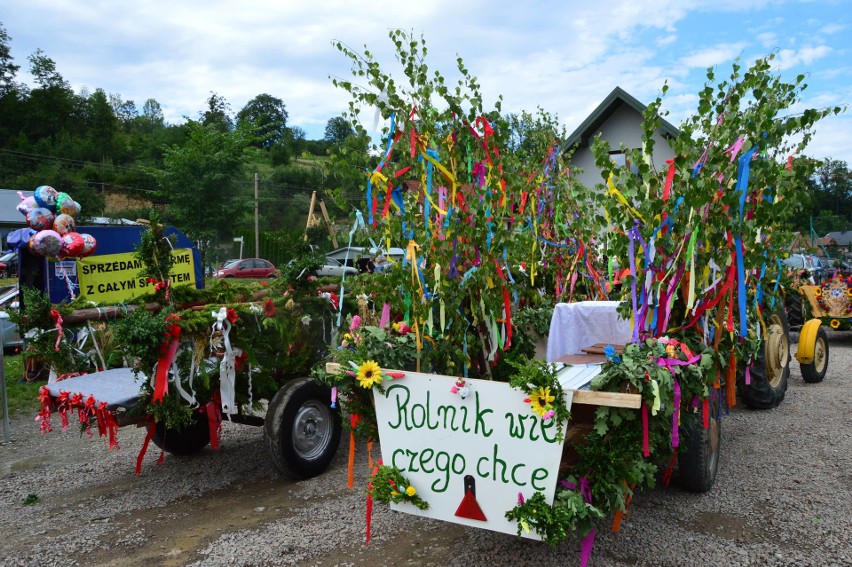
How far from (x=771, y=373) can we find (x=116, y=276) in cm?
665

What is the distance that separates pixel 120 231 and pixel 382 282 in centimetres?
486

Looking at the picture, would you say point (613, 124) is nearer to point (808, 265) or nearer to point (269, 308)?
point (808, 265)

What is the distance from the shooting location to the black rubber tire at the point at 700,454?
163 inches

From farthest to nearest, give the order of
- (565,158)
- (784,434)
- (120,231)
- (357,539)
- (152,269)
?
1. (565,158)
2. (120,231)
3. (784,434)
4. (152,269)
5. (357,539)

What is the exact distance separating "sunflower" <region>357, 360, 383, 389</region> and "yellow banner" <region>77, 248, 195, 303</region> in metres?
3.20

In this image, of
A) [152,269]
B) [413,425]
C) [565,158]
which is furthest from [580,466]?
[565,158]

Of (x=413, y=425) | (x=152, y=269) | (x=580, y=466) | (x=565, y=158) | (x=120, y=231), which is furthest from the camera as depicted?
(x=565, y=158)

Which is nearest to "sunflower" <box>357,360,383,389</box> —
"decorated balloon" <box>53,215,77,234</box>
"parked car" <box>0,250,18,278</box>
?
"decorated balloon" <box>53,215,77,234</box>

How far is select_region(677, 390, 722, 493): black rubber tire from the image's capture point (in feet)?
13.6

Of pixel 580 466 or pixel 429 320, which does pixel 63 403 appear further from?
pixel 580 466

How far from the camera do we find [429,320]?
3545 mm

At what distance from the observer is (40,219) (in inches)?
240

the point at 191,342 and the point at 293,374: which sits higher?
the point at 191,342

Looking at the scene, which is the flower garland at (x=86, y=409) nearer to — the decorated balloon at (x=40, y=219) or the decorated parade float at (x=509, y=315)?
the decorated parade float at (x=509, y=315)
